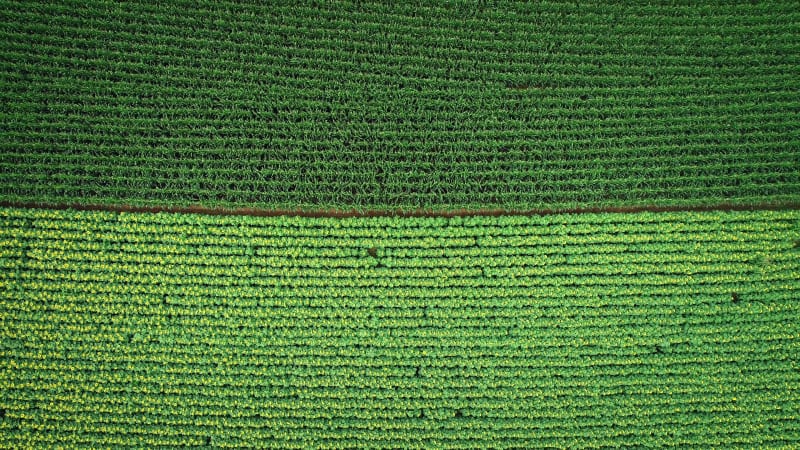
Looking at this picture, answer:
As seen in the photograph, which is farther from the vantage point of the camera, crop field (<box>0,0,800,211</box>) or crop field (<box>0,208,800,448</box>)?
crop field (<box>0,0,800,211</box>)

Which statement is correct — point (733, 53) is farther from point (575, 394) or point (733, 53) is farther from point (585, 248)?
point (575, 394)

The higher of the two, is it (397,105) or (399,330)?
(397,105)

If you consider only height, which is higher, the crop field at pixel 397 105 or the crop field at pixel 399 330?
the crop field at pixel 397 105

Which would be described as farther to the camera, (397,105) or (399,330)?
(397,105)

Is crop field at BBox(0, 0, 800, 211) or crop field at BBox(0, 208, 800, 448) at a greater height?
crop field at BBox(0, 0, 800, 211)
